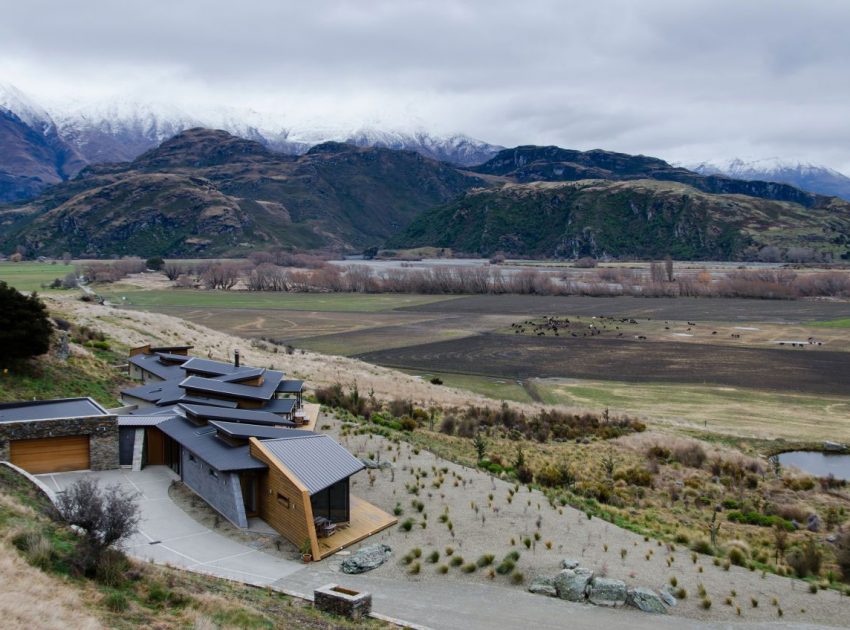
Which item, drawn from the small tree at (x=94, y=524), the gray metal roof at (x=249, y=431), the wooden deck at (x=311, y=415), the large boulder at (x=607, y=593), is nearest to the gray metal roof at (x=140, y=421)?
the gray metal roof at (x=249, y=431)

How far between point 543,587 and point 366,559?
14.5 feet

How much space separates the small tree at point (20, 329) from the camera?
29.4 m

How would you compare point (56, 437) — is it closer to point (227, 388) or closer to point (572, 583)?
point (227, 388)

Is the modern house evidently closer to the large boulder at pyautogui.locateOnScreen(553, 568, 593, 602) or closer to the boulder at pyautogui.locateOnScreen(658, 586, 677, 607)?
the large boulder at pyautogui.locateOnScreen(553, 568, 593, 602)

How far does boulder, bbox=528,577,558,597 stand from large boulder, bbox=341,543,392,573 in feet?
12.6

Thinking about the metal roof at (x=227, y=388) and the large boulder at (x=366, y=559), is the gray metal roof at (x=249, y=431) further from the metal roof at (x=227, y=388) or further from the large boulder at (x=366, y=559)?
the metal roof at (x=227, y=388)

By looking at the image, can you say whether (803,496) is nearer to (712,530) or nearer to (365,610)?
(712,530)

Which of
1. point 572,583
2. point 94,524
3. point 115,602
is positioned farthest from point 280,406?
point 115,602

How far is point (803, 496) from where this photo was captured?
1053 inches

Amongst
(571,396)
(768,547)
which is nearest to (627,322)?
(571,396)

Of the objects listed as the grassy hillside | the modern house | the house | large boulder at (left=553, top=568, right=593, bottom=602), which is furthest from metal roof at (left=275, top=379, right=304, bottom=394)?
large boulder at (left=553, top=568, right=593, bottom=602)

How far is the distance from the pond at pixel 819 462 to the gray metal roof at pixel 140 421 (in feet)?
90.4

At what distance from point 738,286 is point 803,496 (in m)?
114

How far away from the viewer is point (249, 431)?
22719mm
